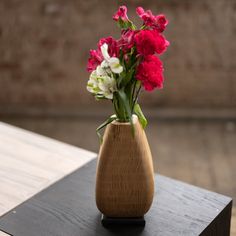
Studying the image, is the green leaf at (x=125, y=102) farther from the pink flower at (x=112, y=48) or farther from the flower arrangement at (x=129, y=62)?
the pink flower at (x=112, y=48)

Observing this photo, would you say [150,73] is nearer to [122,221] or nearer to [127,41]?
[127,41]

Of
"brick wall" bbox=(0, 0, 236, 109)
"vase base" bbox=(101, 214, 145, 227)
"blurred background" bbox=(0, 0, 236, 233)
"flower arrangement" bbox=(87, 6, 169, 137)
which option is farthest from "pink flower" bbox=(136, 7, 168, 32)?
"brick wall" bbox=(0, 0, 236, 109)

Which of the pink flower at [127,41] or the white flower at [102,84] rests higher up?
the pink flower at [127,41]

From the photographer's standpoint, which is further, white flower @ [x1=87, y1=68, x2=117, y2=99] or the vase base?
the vase base

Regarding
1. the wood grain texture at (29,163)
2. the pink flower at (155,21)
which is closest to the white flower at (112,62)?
the pink flower at (155,21)

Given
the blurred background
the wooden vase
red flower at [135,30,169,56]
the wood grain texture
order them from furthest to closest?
the blurred background < the wood grain texture < the wooden vase < red flower at [135,30,169,56]

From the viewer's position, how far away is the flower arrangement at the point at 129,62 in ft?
4.85

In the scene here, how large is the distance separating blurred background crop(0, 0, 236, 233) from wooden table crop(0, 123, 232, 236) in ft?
4.03

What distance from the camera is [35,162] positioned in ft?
6.87

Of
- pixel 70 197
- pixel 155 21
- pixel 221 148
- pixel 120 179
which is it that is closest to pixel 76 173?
pixel 70 197

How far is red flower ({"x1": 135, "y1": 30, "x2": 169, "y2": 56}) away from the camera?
4.81 ft

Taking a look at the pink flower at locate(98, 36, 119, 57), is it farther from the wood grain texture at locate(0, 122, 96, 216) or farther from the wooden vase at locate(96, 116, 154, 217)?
the wood grain texture at locate(0, 122, 96, 216)

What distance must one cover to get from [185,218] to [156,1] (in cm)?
204

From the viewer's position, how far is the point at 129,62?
5.01 ft
